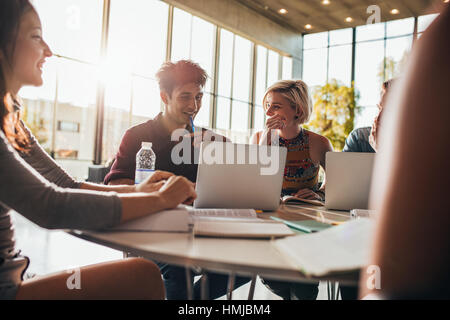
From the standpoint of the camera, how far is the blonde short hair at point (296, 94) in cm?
235

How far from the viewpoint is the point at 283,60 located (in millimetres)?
10617

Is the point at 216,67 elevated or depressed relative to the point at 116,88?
elevated

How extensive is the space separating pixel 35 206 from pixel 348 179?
1.17m

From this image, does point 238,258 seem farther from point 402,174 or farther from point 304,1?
point 304,1

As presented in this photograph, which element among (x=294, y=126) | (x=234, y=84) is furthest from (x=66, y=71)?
(x=294, y=126)

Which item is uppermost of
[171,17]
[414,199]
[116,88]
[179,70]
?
[171,17]

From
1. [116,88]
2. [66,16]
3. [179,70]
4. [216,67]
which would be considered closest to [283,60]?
[216,67]

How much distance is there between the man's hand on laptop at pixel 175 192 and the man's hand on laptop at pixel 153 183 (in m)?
0.15

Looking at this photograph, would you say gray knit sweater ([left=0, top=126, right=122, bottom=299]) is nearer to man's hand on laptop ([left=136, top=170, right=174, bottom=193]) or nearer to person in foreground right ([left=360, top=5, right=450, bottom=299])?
man's hand on laptop ([left=136, top=170, right=174, bottom=193])

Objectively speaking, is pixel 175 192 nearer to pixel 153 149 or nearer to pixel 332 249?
pixel 332 249

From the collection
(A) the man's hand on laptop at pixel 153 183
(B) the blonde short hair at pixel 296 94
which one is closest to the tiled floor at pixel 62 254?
(B) the blonde short hair at pixel 296 94

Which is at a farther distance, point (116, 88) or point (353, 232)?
point (116, 88)

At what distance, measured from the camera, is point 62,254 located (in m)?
3.17

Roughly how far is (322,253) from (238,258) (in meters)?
0.16
